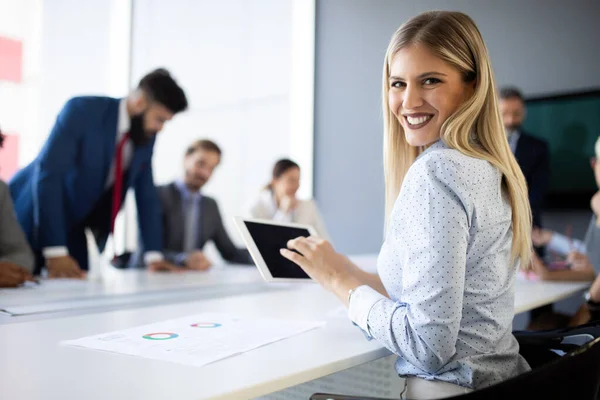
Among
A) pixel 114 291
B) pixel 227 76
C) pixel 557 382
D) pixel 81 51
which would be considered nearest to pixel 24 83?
pixel 81 51

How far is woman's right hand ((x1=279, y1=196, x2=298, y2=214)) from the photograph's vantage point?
387cm

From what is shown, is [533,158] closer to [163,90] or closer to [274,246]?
[163,90]

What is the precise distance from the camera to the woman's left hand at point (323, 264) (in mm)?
1291

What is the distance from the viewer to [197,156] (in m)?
3.76

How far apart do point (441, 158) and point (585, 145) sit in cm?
351

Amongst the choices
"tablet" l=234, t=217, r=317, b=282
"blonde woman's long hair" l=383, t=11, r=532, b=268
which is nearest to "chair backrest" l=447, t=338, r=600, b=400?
"blonde woman's long hair" l=383, t=11, r=532, b=268

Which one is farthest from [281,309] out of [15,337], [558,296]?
[558,296]

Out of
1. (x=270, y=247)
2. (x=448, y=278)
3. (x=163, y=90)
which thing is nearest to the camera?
(x=448, y=278)

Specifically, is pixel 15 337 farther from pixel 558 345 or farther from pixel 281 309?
pixel 558 345

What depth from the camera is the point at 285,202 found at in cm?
388

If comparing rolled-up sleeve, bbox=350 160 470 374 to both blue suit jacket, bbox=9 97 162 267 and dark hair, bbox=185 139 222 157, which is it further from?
dark hair, bbox=185 139 222 157

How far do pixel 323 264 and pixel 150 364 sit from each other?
0.46 meters

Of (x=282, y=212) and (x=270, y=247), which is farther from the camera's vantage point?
(x=282, y=212)

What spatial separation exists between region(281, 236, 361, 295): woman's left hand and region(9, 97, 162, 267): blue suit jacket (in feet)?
4.99
